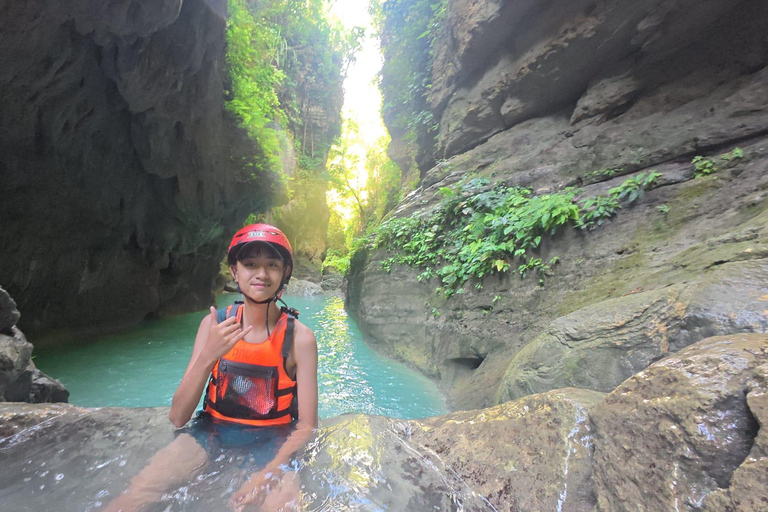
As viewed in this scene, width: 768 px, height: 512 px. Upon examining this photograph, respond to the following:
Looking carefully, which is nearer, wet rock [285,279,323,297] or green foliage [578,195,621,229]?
green foliage [578,195,621,229]

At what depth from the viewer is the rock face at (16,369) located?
243 cm

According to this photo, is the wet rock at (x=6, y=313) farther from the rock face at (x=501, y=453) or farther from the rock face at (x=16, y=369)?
the rock face at (x=501, y=453)

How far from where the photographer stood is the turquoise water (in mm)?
3979

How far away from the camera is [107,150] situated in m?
6.59

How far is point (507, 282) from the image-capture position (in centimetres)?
439

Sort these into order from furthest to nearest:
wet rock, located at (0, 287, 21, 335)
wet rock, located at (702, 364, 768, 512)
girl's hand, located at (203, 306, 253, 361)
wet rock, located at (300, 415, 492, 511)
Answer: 1. wet rock, located at (0, 287, 21, 335)
2. girl's hand, located at (203, 306, 253, 361)
3. wet rock, located at (300, 415, 492, 511)
4. wet rock, located at (702, 364, 768, 512)

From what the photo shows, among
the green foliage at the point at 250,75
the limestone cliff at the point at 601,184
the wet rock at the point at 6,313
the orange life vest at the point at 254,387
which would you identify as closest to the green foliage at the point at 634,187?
the limestone cliff at the point at 601,184

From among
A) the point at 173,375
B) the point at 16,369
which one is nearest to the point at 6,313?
the point at 16,369

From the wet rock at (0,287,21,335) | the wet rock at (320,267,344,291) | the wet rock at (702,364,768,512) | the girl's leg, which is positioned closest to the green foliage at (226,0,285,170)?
the wet rock at (0,287,21,335)

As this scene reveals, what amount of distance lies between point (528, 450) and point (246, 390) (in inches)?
62.4

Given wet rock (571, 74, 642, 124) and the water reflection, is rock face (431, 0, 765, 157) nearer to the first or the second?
wet rock (571, 74, 642, 124)

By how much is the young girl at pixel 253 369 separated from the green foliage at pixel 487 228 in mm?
3358

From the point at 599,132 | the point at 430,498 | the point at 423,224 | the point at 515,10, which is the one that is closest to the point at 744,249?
the point at 430,498

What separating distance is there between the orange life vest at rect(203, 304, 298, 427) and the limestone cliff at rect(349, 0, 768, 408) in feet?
6.59
